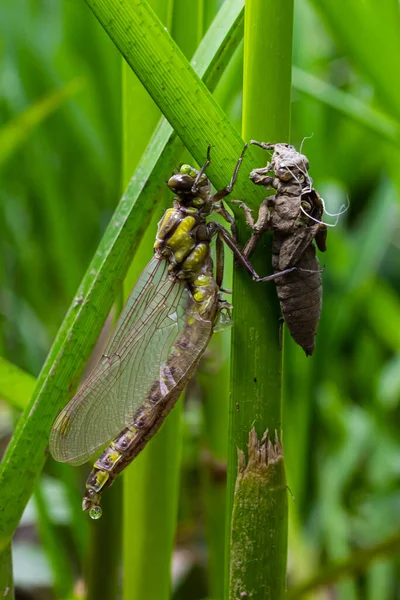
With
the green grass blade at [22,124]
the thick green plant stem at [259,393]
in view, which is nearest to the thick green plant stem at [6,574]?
the thick green plant stem at [259,393]

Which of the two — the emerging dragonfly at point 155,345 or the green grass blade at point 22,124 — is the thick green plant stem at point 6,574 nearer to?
the emerging dragonfly at point 155,345

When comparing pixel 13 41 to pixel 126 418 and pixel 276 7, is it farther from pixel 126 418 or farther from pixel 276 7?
pixel 276 7

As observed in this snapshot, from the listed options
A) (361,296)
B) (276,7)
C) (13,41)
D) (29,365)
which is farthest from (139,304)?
(13,41)

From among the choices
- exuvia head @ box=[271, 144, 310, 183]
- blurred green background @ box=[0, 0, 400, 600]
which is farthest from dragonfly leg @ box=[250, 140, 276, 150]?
blurred green background @ box=[0, 0, 400, 600]

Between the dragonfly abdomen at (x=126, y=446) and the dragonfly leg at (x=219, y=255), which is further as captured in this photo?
the dragonfly leg at (x=219, y=255)

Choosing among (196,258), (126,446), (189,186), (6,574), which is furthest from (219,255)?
(6,574)
